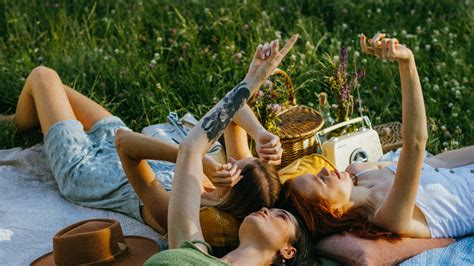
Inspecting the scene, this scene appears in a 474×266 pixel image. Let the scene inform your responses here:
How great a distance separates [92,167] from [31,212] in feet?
1.54

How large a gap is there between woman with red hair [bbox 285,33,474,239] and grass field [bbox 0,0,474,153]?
1.51m

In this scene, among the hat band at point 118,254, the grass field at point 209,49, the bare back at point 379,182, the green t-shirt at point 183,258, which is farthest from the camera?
the grass field at point 209,49

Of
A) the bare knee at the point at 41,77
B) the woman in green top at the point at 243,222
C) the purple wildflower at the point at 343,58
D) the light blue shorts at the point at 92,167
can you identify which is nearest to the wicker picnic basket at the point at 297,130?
the purple wildflower at the point at 343,58

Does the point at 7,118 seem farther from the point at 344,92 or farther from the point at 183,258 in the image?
the point at 183,258

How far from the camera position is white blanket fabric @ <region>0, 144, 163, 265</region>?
14.7ft

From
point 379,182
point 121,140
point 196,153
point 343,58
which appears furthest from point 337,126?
point 196,153

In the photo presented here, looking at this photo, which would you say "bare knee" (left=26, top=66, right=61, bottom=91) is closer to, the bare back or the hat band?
the hat band

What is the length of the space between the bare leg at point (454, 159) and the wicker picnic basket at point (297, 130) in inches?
30.2

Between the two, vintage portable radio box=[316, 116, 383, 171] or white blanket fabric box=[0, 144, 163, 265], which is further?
vintage portable radio box=[316, 116, 383, 171]

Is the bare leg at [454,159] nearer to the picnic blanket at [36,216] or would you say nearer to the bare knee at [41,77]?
the picnic blanket at [36,216]

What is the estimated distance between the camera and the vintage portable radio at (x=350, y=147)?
201 inches

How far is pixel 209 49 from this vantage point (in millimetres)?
6879

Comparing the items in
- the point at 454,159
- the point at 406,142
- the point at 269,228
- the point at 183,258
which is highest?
the point at 406,142


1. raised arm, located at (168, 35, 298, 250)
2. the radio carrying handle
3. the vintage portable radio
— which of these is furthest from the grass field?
raised arm, located at (168, 35, 298, 250)
